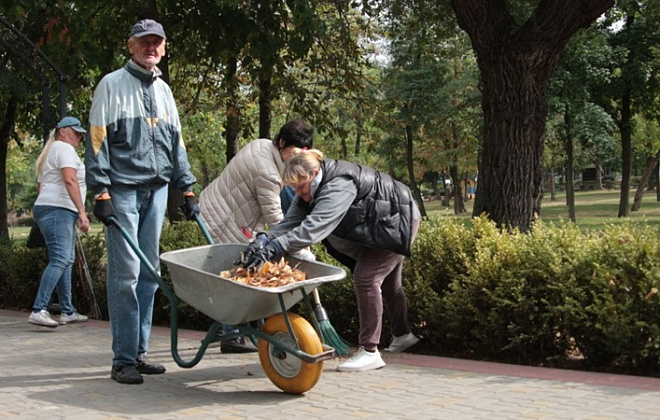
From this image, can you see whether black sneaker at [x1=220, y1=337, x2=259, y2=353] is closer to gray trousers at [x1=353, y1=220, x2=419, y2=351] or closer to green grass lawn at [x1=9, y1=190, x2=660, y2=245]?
gray trousers at [x1=353, y1=220, x2=419, y2=351]

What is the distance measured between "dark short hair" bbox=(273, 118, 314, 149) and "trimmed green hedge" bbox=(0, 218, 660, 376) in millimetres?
1329

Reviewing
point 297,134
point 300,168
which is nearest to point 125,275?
point 300,168

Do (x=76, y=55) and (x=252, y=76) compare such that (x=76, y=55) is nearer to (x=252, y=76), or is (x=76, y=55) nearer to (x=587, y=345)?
(x=252, y=76)

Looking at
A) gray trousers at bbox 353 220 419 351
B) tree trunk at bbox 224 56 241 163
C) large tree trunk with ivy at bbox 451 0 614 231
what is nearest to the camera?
gray trousers at bbox 353 220 419 351

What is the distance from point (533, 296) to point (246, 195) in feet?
7.15

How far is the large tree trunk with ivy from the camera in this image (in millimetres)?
8383

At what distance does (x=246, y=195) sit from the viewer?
251 inches

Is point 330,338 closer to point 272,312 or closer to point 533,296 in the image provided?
point 272,312

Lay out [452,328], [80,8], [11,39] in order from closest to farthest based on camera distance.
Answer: [452,328], [80,8], [11,39]

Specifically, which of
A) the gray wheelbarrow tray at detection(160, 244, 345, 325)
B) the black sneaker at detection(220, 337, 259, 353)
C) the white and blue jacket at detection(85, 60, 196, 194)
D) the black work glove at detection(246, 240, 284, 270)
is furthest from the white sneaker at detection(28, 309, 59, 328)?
the black work glove at detection(246, 240, 284, 270)

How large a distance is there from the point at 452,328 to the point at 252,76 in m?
9.32

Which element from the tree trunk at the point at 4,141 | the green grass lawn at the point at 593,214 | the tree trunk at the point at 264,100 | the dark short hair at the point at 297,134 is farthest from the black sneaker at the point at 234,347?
the tree trunk at the point at 4,141

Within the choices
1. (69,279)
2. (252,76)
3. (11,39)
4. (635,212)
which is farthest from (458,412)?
(635,212)

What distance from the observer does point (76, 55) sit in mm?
12984
